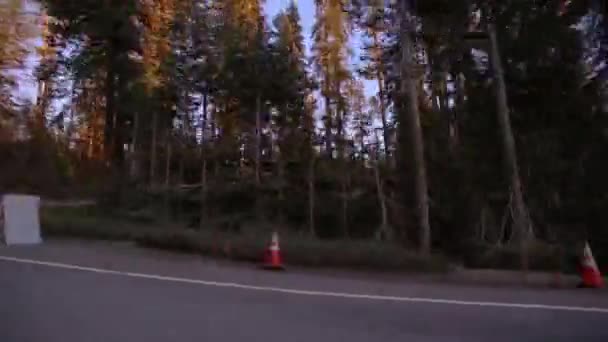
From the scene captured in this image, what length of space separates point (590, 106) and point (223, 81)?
17691 millimetres

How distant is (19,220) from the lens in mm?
15180

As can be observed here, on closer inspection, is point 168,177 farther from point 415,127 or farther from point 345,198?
point 415,127

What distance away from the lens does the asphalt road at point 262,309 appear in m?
6.49

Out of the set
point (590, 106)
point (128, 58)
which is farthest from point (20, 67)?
point (590, 106)

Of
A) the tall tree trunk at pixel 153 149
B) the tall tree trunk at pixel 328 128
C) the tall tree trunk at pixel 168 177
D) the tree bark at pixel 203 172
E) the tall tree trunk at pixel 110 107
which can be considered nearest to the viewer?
the tree bark at pixel 203 172

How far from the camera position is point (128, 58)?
32.2 m

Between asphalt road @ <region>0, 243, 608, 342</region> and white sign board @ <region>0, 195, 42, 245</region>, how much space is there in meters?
3.87

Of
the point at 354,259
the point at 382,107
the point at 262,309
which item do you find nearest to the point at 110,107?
the point at 382,107

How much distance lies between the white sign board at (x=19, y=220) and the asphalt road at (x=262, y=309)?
153 inches

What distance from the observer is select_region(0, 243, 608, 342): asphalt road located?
256 inches

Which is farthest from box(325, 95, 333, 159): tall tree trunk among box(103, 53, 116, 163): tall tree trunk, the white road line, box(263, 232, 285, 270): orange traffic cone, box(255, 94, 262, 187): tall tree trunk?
the white road line

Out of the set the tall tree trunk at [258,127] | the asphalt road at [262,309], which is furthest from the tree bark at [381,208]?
the asphalt road at [262,309]

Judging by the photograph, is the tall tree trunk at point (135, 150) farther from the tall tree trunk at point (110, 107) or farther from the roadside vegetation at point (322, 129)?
the tall tree trunk at point (110, 107)

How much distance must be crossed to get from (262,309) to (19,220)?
10296 mm
